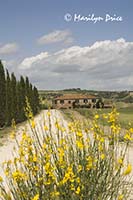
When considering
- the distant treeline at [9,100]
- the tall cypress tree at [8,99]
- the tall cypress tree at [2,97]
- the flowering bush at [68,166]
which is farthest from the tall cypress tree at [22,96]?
the flowering bush at [68,166]

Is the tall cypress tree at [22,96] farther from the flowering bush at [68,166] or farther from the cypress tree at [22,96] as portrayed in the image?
the flowering bush at [68,166]

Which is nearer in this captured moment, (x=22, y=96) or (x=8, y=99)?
(x=8, y=99)

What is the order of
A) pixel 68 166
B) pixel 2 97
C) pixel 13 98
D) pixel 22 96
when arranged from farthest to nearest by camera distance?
1. pixel 22 96
2. pixel 13 98
3. pixel 2 97
4. pixel 68 166

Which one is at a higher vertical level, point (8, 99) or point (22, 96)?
point (22, 96)

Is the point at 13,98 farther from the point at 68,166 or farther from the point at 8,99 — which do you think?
the point at 68,166

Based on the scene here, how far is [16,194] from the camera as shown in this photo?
3809 millimetres

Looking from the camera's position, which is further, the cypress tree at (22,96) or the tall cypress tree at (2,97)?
the cypress tree at (22,96)

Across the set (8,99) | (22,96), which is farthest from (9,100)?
(22,96)

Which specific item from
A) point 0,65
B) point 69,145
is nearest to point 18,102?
point 0,65

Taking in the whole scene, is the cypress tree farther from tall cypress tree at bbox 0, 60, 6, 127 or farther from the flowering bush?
the flowering bush

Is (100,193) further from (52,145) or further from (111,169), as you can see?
(52,145)

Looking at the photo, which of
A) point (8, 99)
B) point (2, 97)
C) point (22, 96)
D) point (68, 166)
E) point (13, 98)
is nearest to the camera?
point (68, 166)

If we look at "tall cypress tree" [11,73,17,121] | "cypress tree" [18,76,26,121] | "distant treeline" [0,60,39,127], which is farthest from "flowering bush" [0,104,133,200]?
"cypress tree" [18,76,26,121]

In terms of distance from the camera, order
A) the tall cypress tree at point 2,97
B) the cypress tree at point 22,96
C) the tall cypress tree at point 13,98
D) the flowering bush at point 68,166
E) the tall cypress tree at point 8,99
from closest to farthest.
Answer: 1. the flowering bush at point 68,166
2. the tall cypress tree at point 2,97
3. the tall cypress tree at point 8,99
4. the tall cypress tree at point 13,98
5. the cypress tree at point 22,96
